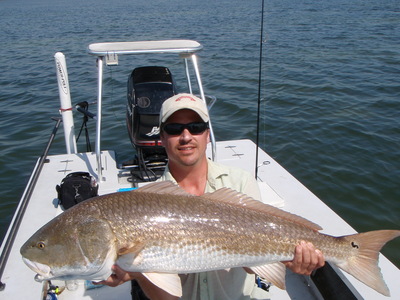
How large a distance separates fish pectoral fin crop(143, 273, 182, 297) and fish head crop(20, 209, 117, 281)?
0.24 metres

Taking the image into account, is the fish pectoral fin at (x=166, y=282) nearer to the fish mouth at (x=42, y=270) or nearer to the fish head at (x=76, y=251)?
the fish head at (x=76, y=251)

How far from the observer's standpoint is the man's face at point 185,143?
2.63 meters

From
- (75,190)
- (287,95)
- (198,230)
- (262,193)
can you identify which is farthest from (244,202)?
(287,95)

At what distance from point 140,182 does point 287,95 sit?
7.42 m

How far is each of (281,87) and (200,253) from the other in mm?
10440

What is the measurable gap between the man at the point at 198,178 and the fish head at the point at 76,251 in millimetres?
402

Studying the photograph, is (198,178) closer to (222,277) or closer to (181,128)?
(181,128)

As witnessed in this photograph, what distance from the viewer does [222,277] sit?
107 inches

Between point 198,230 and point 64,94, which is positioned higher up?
point 198,230

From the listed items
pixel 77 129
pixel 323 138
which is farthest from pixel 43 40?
pixel 323 138

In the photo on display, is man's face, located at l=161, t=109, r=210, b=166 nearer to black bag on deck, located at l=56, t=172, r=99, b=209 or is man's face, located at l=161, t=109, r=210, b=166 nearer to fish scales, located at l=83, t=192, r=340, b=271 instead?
fish scales, located at l=83, t=192, r=340, b=271

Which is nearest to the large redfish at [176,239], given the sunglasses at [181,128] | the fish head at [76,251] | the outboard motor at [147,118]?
the fish head at [76,251]

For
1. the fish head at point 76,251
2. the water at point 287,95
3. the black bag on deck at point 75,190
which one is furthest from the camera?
the water at point 287,95

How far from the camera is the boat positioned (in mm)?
3572
